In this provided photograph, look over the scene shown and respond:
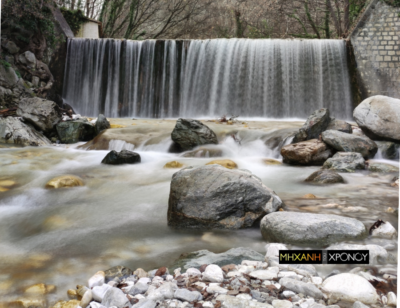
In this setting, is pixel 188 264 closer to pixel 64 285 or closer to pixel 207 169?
pixel 64 285

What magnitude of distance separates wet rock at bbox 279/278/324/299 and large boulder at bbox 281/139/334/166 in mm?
3641

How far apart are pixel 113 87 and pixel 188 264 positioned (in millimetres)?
10652

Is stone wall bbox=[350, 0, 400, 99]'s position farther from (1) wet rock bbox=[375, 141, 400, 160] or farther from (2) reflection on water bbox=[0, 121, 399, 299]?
(2) reflection on water bbox=[0, 121, 399, 299]

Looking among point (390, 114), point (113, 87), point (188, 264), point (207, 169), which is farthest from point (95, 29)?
point (188, 264)

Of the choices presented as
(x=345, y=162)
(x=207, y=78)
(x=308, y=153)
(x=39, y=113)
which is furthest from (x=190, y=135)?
(x=207, y=78)

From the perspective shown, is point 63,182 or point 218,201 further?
point 63,182

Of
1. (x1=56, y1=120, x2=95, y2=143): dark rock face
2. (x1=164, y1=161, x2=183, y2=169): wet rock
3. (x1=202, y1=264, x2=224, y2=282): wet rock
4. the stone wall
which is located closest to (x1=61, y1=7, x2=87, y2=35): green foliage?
(x1=56, y1=120, x2=95, y2=143): dark rock face

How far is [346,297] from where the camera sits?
1.39 meters

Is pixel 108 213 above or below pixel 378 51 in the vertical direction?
below

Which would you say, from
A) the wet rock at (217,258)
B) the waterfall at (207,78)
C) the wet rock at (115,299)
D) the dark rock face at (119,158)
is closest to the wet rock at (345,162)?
the dark rock face at (119,158)

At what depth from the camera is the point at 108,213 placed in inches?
120

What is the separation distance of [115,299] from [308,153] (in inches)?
156

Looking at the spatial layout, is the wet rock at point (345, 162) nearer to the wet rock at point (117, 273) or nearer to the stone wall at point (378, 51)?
the wet rock at point (117, 273)

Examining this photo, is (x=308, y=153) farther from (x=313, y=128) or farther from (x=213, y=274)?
(x=213, y=274)
